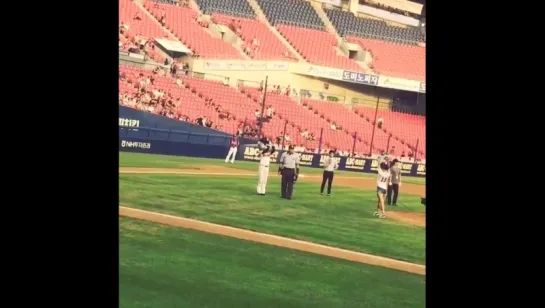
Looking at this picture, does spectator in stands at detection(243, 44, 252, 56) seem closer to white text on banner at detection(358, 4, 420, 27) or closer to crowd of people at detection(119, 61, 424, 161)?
crowd of people at detection(119, 61, 424, 161)

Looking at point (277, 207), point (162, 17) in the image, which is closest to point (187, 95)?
point (162, 17)

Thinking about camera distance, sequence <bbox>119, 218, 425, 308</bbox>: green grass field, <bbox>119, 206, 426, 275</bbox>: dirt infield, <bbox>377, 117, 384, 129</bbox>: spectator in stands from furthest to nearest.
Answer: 1. <bbox>377, 117, 384, 129</bbox>: spectator in stands
2. <bbox>119, 206, 426, 275</bbox>: dirt infield
3. <bbox>119, 218, 425, 308</bbox>: green grass field

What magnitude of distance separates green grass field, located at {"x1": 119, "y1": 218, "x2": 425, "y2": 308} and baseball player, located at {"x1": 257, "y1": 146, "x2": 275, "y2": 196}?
0.29 meters

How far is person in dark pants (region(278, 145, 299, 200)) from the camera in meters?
4.02

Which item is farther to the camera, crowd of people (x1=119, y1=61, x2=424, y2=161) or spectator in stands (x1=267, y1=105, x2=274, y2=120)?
spectator in stands (x1=267, y1=105, x2=274, y2=120)

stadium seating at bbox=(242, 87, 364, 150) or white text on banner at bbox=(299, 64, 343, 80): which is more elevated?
white text on banner at bbox=(299, 64, 343, 80)

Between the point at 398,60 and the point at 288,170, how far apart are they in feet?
2.83

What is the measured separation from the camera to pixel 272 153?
13.3 feet

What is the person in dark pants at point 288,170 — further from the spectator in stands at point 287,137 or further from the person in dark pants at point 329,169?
the person in dark pants at point 329,169

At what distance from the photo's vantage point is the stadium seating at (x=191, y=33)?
3.99 metres

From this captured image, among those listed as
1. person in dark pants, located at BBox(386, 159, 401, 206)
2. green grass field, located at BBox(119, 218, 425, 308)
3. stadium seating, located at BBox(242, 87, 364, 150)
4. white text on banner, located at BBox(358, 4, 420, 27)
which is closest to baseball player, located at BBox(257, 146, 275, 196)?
stadium seating, located at BBox(242, 87, 364, 150)

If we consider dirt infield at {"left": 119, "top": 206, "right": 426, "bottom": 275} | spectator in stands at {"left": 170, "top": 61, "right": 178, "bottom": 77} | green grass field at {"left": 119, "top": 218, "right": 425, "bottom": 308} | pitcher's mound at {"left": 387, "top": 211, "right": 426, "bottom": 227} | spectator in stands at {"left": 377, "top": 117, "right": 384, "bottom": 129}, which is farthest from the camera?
spectator in stands at {"left": 377, "top": 117, "right": 384, "bottom": 129}

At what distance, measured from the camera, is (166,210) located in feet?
12.9

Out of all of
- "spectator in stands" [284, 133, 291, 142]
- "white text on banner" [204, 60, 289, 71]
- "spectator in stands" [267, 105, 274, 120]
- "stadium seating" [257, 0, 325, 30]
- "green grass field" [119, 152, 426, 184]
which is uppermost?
"stadium seating" [257, 0, 325, 30]
